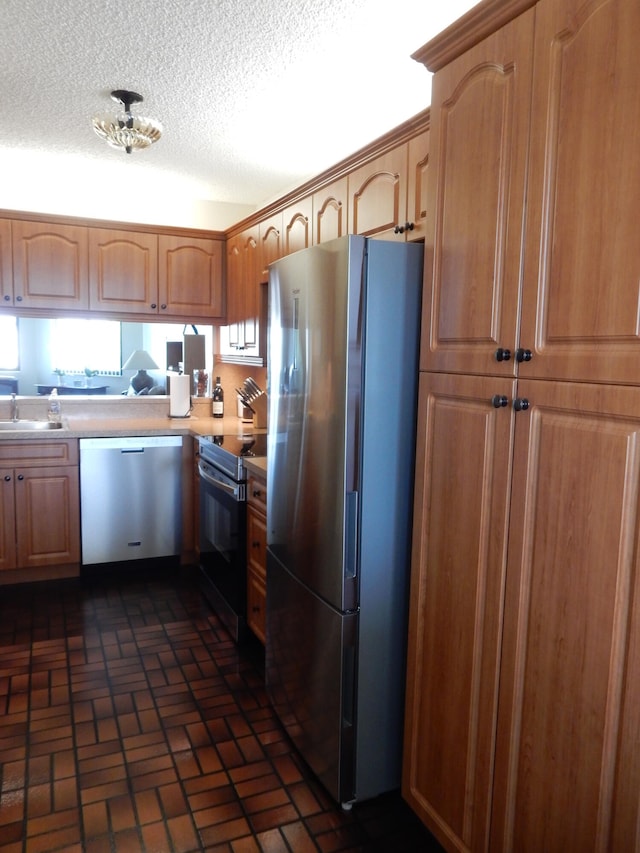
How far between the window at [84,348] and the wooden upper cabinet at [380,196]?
2.51 metres

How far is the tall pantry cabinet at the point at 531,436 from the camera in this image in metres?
1.17

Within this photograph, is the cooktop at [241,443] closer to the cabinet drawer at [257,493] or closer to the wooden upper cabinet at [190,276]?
the cabinet drawer at [257,493]

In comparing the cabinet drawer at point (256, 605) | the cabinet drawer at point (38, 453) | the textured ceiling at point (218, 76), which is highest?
the textured ceiling at point (218, 76)

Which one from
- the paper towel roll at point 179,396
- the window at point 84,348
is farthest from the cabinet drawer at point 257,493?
the window at point 84,348

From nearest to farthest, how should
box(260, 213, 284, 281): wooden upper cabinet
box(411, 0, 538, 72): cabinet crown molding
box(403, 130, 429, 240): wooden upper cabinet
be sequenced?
1. box(411, 0, 538, 72): cabinet crown molding
2. box(403, 130, 429, 240): wooden upper cabinet
3. box(260, 213, 284, 281): wooden upper cabinet

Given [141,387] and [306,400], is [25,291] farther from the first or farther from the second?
[306,400]

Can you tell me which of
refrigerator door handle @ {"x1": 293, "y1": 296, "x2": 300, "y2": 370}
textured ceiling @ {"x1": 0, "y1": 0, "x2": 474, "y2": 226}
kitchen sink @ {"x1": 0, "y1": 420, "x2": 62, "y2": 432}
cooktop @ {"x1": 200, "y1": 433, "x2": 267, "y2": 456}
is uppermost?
textured ceiling @ {"x1": 0, "y1": 0, "x2": 474, "y2": 226}

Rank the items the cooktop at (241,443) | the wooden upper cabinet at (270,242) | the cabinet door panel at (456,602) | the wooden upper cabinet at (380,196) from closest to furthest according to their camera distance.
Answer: the cabinet door panel at (456,602) → the wooden upper cabinet at (380,196) → the cooktop at (241,443) → the wooden upper cabinet at (270,242)

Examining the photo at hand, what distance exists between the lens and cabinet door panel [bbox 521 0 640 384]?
1136mm

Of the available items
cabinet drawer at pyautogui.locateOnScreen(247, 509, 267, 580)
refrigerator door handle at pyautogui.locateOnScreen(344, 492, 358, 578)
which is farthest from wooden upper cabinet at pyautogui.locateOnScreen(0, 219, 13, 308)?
refrigerator door handle at pyautogui.locateOnScreen(344, 492, 358, 578)

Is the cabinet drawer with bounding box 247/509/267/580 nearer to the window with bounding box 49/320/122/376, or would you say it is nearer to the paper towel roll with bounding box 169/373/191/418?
the paper towel roll with bounding box 169/373/191/418

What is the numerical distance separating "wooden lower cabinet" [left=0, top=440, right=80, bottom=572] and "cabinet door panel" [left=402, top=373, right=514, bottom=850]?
2608mm

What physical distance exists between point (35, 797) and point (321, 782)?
2.96ft

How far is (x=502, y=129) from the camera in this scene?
4.73ft
